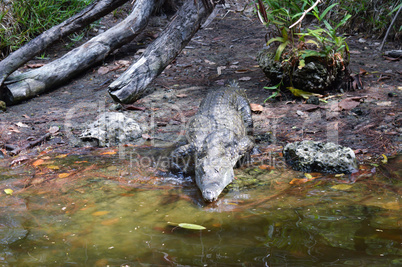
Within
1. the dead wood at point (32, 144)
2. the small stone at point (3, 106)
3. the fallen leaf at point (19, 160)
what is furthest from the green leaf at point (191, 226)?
the small stone at point (3, 106)

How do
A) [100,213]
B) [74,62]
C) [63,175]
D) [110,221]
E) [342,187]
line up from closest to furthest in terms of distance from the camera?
1. [110,221]
2. [100,213]
3. [342,187]
4. [63,175]
5. [74,62]

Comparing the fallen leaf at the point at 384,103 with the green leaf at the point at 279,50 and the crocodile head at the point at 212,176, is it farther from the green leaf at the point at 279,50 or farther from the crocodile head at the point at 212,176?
the crocodile head at the point at 212,176

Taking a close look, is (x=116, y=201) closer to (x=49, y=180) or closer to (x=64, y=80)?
(x=49, y=180)

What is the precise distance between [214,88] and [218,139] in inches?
80.7

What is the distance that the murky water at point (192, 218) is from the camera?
192cm

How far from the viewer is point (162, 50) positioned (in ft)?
17.2

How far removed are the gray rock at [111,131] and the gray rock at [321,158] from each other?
76.5 inches

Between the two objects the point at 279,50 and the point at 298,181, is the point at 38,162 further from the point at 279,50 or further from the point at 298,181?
the point at 279,50

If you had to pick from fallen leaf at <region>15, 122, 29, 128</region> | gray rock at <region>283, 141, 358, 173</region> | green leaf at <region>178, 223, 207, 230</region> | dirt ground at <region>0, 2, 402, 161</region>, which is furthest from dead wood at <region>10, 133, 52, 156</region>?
gray rock at <region>283, 141, 358, 173</region>

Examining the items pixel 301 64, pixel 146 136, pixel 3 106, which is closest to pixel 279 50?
pixel 301 64

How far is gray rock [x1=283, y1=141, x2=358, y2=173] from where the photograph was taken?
3.05 m

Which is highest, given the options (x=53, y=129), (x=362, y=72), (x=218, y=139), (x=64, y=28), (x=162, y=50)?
(x=64, y=28)

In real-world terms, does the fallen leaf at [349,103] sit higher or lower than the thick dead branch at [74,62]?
lower

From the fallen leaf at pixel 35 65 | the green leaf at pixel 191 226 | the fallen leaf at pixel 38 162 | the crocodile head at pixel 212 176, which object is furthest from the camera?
the fallen leaf at pixel 35 65
